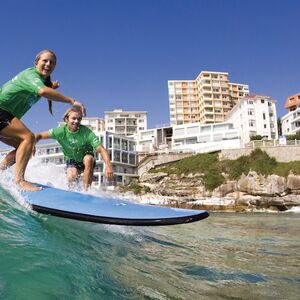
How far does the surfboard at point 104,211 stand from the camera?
3.47m

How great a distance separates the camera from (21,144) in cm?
454

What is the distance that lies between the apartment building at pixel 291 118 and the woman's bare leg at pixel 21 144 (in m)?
71.4

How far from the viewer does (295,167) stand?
1582 inches

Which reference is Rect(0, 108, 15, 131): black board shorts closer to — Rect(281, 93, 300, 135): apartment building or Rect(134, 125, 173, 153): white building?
Rect(134, 125, 173, 153): white building

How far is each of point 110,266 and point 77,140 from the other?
11.8 ft

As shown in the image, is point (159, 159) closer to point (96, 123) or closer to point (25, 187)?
point (25, 187)

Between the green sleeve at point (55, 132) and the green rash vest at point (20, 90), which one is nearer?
the green rash vest at point (20, 90)

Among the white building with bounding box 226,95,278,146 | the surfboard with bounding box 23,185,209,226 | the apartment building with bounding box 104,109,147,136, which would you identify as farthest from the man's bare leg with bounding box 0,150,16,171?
the apartment building with bounding box 104,109,147,136

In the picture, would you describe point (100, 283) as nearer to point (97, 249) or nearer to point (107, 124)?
point (97, 249)

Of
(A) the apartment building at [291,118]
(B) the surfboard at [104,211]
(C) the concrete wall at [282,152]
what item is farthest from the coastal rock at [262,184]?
(B) the surfboard at [104,211]

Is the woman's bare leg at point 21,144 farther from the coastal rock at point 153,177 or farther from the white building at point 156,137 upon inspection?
the white building at point 156,137

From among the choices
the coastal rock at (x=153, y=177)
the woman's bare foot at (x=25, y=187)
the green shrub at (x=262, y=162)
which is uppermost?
the green shrub at (x=262, y=162)

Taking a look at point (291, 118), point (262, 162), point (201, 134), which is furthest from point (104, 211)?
point (291, 118)

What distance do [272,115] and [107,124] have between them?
45.7m
